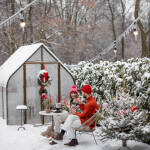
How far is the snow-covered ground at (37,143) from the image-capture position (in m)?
5.92

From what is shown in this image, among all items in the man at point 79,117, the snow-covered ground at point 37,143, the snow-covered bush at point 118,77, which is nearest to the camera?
the snow-covered ground at point 37,143

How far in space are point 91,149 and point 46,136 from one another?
4.93 ft

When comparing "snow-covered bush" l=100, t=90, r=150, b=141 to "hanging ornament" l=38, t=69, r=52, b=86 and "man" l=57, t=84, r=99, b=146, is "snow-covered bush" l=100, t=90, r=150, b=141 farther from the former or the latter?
"hanging ornament" l=38, t=69, r=52, b=86

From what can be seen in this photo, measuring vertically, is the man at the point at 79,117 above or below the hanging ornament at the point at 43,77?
below

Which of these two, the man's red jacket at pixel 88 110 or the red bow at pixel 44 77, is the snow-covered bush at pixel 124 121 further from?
the red bow at pixel 44 77

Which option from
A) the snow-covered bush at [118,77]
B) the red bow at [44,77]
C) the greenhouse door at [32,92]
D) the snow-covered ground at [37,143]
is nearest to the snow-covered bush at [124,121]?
the snow-covered bush at [118,77]

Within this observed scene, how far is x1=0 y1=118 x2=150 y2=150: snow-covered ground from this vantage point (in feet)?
19.4

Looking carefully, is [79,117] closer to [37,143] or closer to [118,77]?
[37,143]

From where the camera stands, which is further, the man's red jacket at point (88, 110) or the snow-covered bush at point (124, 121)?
the man's red jacket at point (88, 110)

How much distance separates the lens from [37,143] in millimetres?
6379

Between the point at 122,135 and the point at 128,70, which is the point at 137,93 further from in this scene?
the point at 122,135

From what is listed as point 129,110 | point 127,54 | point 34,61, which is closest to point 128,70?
point 129,110

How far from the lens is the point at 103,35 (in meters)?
25.8

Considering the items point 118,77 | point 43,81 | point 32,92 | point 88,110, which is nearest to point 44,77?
point 43,81
